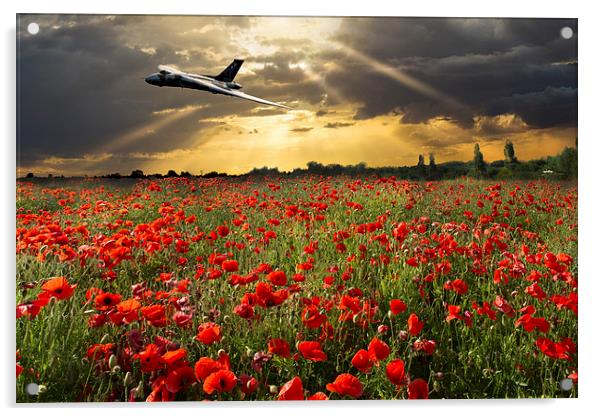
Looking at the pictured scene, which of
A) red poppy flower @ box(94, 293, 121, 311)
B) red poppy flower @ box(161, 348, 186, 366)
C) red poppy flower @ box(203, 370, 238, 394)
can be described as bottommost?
red poppy flower @ box(203, 370, 238, 394)

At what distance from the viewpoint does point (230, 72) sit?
3.43m

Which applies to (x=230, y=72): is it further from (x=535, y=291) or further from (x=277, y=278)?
(x=535, y=291)

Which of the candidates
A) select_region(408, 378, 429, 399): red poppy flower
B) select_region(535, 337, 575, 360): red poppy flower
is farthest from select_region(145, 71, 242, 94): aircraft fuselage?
select_region(535, 337, 575, 360): red poppy flower

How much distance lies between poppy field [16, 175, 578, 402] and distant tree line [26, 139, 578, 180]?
6 cm

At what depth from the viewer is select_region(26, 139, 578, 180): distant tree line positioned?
3420 millimetres

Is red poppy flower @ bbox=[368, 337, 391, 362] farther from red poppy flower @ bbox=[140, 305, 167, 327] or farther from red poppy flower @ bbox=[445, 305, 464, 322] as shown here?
red poppy flower @ bbox=[140, 305, 167, 327]

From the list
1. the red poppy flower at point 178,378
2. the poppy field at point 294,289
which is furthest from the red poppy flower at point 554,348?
the red poppy flower at point 178,378

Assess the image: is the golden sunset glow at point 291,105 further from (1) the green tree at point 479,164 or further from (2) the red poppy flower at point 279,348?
(2) the red poppy flower at point 279,348

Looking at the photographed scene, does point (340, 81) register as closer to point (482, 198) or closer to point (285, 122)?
point (285, 122)
